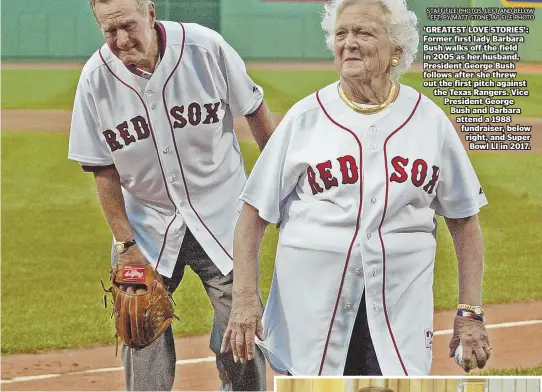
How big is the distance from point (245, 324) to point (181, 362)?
73 centimetres

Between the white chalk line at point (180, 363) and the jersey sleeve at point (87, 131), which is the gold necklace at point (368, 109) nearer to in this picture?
the jersey sleeve at point (87, 131)

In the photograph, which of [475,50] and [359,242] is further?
[475,50]

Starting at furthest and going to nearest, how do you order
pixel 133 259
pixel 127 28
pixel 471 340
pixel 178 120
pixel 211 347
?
pixel 211 347, pixel 133 259, pixel 178 120, pixel 127 28, pixel 471 340

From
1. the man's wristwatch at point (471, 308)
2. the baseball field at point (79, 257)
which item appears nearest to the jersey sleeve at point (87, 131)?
the baseball field at point (79, 257)

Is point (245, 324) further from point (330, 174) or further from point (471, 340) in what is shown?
point (471, 340)

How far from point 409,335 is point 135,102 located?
1503 millimetres

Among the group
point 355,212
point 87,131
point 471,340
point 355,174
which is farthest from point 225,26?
point 471,340

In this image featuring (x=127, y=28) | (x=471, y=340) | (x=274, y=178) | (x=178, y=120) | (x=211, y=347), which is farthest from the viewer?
(x=211, y=347)

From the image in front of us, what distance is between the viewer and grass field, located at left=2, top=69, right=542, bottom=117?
3908 millimetres

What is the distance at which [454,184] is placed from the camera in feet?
11.3

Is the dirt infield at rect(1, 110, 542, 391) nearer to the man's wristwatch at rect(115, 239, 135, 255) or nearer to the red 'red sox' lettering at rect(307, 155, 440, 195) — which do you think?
the man's wristwatch at rect(115, 239, 135, 255)

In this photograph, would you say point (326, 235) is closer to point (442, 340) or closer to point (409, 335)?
point (409, 335)

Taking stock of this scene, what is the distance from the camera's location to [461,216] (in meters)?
3.49

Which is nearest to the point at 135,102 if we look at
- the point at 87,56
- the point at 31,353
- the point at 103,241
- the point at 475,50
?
the point at 87,56
